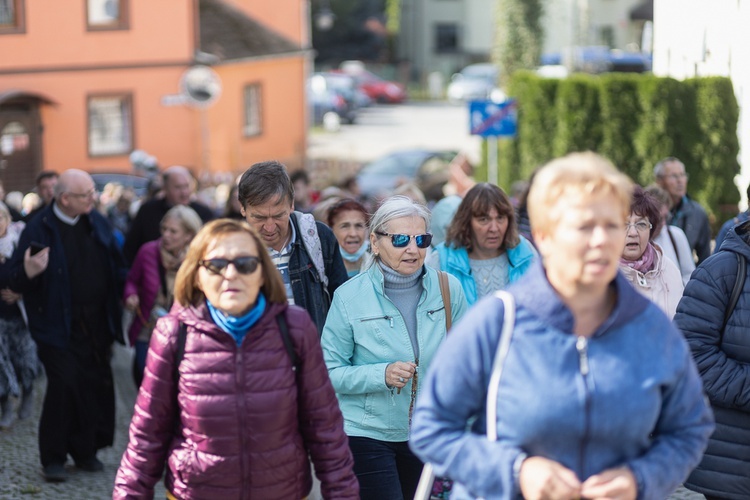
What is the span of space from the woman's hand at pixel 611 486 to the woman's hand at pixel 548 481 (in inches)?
1.2

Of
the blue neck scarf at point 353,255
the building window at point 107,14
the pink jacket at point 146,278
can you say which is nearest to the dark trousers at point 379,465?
the blue neck scarf at point 353,255

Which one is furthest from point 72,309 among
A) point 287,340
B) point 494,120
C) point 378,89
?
point 378,89

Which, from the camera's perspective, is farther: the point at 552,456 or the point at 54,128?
the point at 54,128

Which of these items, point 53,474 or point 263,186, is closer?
point 263,186

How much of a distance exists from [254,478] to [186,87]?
25.8 metres

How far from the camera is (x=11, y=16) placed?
A: 95.8 ft

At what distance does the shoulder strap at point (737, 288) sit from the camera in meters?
4.86

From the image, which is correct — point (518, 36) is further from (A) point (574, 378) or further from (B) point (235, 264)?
(A) point (574, 378)

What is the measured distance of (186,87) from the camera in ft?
96.2

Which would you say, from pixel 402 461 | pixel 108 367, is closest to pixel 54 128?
pixel 108 367

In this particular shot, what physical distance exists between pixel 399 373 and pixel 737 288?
145 cm

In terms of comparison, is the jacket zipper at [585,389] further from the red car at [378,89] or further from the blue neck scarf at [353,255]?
the red car at [378,89]

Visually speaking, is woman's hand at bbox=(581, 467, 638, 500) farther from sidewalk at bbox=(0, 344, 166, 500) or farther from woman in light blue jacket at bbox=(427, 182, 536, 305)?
sidewalk at bbox=(0, 344, 166, 500)

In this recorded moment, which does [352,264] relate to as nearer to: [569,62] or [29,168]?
[29,168]
